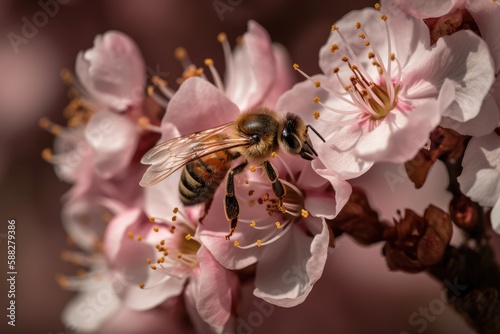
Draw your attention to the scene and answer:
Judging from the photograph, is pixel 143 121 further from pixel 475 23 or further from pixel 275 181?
pixel 475 23

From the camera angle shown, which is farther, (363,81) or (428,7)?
(363,81)

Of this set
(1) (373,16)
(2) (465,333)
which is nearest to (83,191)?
(1) (373,16)

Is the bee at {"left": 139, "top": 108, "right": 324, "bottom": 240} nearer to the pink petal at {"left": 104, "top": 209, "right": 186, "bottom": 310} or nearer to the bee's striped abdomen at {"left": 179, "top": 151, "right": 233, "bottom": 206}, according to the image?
the bee's striped abdomen at {"left": 179, "top": 151, "right": 233, "bottom": 206}

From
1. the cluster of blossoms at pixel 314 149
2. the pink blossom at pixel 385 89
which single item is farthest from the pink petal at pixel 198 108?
the pink blossom at pixel 385 89

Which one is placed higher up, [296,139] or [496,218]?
[296,139]

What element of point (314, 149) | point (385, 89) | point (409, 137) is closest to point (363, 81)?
point (385, 89)

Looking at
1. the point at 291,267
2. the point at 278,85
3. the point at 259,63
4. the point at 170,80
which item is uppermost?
the point at 259,63
